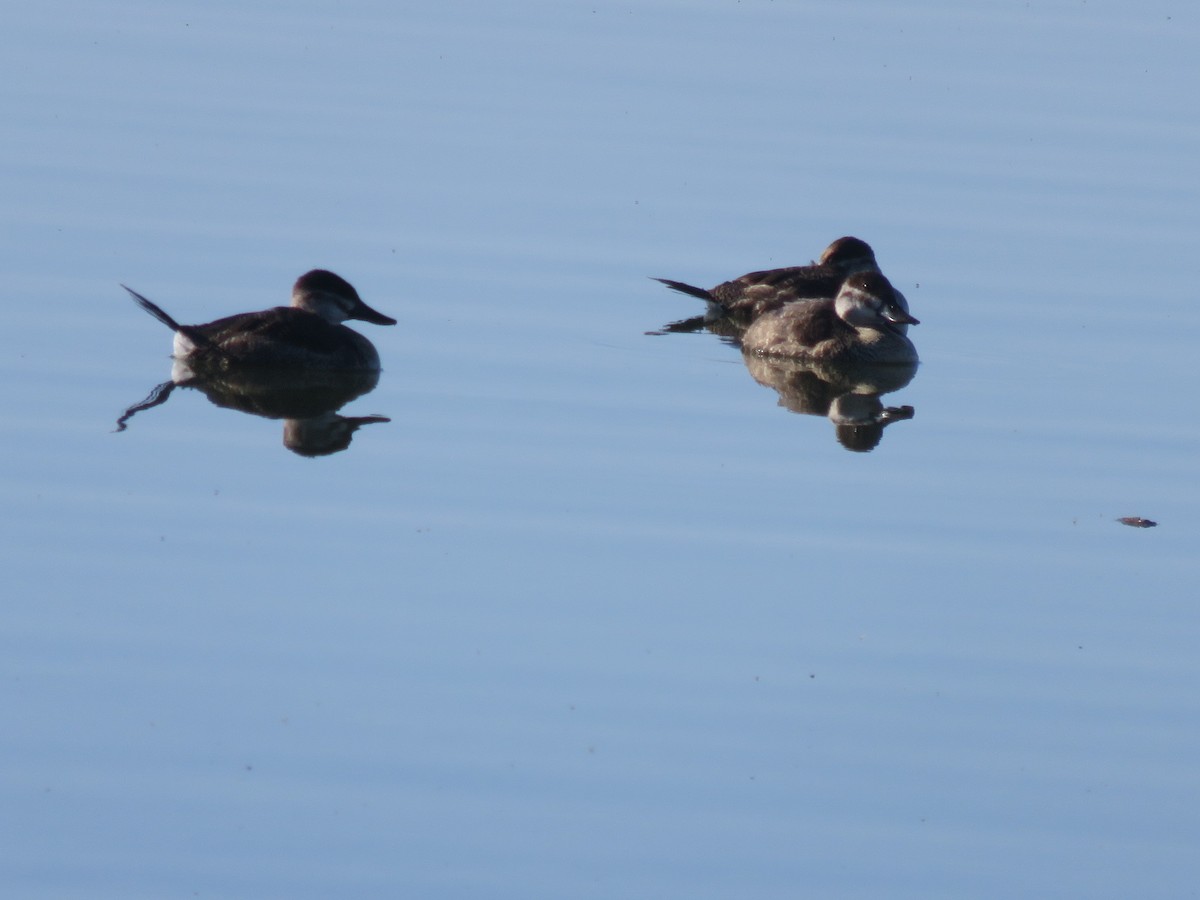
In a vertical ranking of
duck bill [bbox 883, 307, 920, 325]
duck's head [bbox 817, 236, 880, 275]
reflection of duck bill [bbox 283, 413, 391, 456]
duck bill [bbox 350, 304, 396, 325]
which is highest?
duck's head [bbox 817, 236, 880, 275]

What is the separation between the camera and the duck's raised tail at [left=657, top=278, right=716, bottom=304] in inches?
545

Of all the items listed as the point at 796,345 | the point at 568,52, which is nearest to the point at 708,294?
the point at 796,345

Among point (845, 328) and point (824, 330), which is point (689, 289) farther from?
point (845, 328)

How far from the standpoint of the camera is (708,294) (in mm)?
13969

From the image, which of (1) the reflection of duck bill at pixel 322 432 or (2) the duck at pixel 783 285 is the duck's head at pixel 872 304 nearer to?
(2) the duck at pixel 783 285

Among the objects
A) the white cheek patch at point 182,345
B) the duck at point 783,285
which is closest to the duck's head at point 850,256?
the duck at point 783,285

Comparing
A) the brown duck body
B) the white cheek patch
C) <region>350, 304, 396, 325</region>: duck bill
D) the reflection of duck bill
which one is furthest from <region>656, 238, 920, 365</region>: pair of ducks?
the white cheek patch

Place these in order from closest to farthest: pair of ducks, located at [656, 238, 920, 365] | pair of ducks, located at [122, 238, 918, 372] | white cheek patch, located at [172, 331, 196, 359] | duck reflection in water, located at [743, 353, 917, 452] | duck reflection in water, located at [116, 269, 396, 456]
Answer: duck reflection in water, located at [743, 353, 917, 452] < duck reflection in water, located at [116, 269, 396, 456] < white cheek patch, located at [172, 331, 196, 359] < pair of ducks, located at [122, 238, 918, 372] < pair of ducks, located at [656, 238, 920, 365]

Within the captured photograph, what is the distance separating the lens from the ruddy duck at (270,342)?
1205cm

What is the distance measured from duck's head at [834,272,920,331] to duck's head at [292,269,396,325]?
2.94m

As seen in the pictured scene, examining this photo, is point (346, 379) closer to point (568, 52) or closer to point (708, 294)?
point (708, 294)

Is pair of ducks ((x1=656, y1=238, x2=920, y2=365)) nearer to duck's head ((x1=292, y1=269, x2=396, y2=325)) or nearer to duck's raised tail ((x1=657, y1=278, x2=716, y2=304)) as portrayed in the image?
duck's raised tail ((x1=657, y1=278, x2=716, y2=304))

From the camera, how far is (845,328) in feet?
44.7

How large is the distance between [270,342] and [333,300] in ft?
2.22
